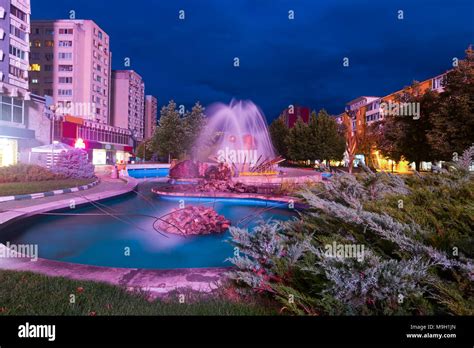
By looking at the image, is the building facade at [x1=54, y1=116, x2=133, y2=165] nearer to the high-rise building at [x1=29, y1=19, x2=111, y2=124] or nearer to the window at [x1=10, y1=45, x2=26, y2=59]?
the high-rise building at [x1=29, y1=19, x2=111, y2=124]

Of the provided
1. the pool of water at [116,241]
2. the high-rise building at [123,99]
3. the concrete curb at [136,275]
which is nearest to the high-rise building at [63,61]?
the high-rise building at [123,99]

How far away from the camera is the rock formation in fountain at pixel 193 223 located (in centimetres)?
960

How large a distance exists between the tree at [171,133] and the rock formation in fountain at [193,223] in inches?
1438

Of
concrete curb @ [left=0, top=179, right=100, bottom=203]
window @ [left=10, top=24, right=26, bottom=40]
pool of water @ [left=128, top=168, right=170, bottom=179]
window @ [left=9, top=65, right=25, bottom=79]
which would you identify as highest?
window @ [left=10, top=24, right=26, bottom=40]

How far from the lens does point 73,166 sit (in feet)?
76.5

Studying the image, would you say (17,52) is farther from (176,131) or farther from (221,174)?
(221,174)

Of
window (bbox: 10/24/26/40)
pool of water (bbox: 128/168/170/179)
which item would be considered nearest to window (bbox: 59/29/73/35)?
window (bbox: 10/24/26/40)

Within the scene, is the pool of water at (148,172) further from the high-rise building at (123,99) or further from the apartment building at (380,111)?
the high-rise building at (123,99)

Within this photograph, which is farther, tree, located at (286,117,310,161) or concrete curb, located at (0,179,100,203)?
tree, located at (286,117,310,161)

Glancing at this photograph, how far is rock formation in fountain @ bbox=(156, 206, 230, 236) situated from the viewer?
9.60 meters

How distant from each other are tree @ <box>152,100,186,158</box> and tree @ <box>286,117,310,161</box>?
17042 mm

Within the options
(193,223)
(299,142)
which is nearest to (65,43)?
(299,142)

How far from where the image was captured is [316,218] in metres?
5.34
